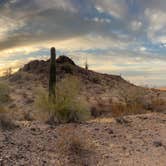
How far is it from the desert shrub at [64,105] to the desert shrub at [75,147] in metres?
3.45

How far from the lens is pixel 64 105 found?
1906cm

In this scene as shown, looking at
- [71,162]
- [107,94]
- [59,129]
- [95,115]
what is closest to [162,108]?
[95,115]

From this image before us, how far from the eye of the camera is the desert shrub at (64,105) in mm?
18859

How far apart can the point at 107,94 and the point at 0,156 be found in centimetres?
3354

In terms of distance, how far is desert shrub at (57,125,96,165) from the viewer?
43.9ft

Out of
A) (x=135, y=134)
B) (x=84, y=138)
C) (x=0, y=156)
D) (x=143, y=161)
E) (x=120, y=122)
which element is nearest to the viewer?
(x=0, y=156)

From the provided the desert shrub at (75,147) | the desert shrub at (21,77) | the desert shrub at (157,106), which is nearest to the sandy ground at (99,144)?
the desert shrub at (75,147)

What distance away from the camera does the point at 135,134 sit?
17.4 meters

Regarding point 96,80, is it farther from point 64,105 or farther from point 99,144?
point 99,144

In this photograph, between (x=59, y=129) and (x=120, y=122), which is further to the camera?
(x=120, y=122)

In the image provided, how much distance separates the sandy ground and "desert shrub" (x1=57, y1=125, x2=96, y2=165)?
0.35 feet

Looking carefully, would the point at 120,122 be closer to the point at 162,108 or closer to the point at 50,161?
the point at 50,161

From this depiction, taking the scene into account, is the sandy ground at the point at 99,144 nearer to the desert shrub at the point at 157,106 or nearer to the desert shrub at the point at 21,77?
the desert shrub at the point at 157,106

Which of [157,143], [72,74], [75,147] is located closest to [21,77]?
[72,74]
